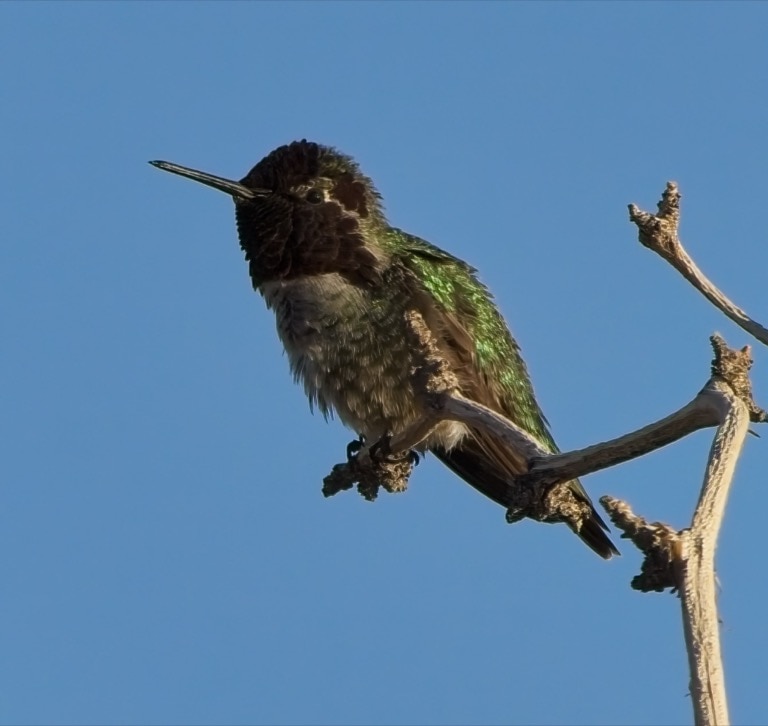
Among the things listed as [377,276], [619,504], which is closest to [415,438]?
[377,276]

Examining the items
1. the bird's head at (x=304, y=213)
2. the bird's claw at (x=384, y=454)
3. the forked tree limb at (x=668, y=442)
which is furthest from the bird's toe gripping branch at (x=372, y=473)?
the bird's head at (x=304, y=213)

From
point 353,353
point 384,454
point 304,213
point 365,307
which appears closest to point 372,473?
point 384,454

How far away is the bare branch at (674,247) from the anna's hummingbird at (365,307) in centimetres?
308

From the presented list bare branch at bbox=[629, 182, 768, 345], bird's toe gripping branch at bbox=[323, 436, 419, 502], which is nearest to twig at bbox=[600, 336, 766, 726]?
bare branch at bbox=[629, 182, 768, 345]

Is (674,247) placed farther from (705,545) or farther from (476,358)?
(476,358)

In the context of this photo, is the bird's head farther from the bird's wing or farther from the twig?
the twig

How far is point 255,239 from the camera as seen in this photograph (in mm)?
8312

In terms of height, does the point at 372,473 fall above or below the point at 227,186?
below

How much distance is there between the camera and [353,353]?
7.57 meters

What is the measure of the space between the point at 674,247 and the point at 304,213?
4.30 m

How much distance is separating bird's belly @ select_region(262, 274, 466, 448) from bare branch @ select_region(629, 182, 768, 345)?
3.22 meters

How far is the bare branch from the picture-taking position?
13.4ft

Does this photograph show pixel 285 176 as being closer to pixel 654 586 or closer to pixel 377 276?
pixel 377 276

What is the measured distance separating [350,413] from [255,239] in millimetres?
1304
